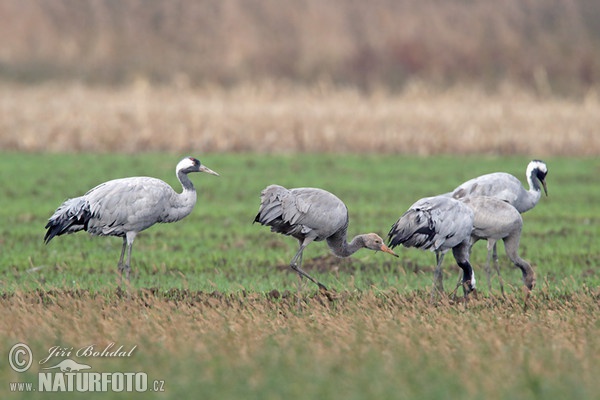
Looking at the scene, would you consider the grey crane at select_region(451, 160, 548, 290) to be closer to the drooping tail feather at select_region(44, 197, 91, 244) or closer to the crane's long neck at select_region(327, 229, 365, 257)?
the crane's long neck at select_region(327, 229, 365, 257)

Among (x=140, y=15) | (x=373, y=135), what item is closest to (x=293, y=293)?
(x=373, y=135)

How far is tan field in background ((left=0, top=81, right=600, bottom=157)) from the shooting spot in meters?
27.2

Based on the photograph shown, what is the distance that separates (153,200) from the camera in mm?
10133

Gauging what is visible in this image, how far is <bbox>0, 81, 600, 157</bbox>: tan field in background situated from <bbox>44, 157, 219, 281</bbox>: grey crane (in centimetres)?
1659

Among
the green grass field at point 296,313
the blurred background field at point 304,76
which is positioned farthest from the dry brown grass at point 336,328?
the blurred background field at point 304,76

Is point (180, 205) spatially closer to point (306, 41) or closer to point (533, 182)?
point (533, 182)

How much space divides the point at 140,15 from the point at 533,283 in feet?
120

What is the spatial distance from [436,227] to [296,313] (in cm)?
166

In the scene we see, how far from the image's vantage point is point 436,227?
9633 millimetres

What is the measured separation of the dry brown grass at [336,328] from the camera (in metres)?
7.03

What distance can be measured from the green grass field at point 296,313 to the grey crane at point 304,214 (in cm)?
51

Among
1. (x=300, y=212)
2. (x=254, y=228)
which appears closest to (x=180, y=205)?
(x=300, y=212)

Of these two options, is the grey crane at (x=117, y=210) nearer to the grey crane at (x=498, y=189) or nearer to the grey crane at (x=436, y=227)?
the grey crane at (x=436, y=227)

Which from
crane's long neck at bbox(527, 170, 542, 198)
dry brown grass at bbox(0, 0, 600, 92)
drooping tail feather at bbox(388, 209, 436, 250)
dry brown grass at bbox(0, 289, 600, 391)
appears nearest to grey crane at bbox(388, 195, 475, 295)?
drooping tail feather at bbox(388, 209, 436, 250)
